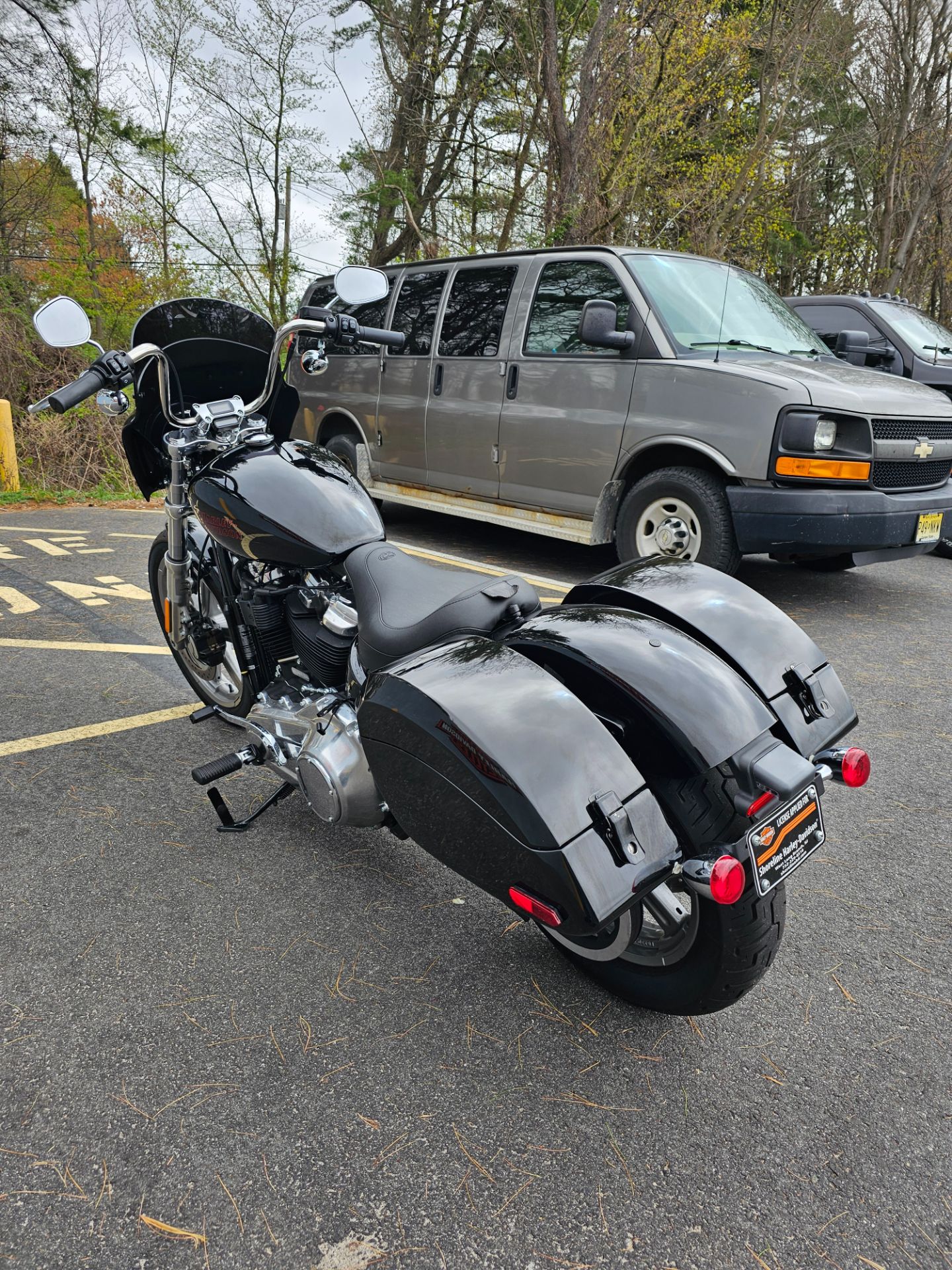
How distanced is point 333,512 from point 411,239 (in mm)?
15175

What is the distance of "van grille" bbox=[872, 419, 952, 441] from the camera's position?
4.81 meters

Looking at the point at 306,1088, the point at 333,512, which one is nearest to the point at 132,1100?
the point at 306,1088

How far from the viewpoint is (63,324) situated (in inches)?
101

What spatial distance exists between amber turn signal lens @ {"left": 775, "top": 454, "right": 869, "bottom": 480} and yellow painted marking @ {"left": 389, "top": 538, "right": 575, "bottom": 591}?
4.77ft

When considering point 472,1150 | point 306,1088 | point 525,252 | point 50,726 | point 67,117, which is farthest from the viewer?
point 67,117

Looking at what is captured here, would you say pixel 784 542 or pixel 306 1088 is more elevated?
pixel 784 542

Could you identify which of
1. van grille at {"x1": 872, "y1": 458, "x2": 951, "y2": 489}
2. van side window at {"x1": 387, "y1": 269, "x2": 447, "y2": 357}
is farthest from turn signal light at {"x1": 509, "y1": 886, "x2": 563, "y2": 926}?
van side window at {"x1": 387, "y1": 269, "x2": 447, "y2": 357}

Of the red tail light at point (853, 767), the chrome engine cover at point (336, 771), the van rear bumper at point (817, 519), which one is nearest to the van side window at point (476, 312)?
the van rear bumper at point (817, 519)

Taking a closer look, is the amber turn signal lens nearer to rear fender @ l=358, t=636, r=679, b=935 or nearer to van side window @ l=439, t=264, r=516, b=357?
van side window @ l=439, t=264, r=516, b=357

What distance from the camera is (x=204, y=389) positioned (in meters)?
3.11

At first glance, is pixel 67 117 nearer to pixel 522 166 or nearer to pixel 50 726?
pixel 522 166

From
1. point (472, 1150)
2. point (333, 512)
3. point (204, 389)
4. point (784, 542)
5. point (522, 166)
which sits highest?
point (522, 166)

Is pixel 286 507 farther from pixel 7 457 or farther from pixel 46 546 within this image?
pixel 7 457

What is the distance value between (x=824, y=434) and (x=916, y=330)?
4.06 m
